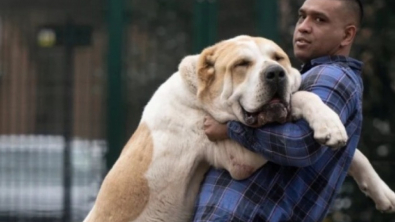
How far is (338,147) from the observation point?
3391 mm

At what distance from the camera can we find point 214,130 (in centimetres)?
364

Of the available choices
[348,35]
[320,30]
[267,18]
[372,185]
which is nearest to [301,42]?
[320,30]

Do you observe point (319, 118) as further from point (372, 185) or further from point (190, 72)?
point (372, 185)

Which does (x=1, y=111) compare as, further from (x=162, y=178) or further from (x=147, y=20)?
(x=162, y=178)

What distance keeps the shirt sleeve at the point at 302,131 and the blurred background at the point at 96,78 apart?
3.97 meters

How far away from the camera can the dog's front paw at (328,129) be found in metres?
3.35

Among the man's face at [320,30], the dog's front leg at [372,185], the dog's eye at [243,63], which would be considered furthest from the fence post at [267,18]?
the dog's eye at [243,63]

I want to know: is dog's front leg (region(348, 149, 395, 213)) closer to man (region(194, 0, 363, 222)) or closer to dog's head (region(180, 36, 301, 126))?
man (region(194, 0, 363, 222))

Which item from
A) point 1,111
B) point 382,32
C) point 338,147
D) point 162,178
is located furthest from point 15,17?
point 338,147

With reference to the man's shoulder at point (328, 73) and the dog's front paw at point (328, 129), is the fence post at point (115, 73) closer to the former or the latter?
the man's shoulder at point (328, 73)

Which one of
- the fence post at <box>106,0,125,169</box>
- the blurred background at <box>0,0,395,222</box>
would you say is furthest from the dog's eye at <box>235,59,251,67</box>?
the fence post at <box>106,0,125,169</box>

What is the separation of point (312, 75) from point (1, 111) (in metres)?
4.68

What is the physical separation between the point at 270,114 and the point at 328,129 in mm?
217

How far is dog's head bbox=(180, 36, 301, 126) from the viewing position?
136 inches
